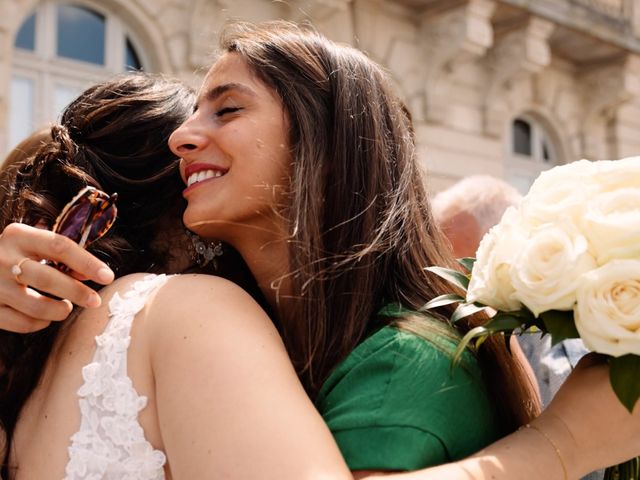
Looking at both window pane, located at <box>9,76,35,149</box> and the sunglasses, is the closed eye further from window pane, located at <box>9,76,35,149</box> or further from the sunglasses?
window pane, located at <box>9,76,35,149</box>

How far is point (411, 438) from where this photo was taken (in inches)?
52.7

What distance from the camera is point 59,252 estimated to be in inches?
54.7

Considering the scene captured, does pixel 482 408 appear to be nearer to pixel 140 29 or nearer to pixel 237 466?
pixel 237 466

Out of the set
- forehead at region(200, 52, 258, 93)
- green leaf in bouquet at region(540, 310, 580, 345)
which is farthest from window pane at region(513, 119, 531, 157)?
green leaf in bouquet at region(540, 310, 580, 345)

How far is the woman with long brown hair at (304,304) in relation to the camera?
1.27m

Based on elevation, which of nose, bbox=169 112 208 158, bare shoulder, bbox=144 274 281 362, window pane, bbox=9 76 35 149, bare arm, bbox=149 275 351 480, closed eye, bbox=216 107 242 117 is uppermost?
closed eye, bbox=216 107 242 117

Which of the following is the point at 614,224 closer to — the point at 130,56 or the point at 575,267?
the point at 575,267

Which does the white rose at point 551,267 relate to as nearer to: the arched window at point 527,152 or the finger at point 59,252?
the finger at point 59,252

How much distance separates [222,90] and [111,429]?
0.81 m

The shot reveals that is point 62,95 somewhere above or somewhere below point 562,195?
below

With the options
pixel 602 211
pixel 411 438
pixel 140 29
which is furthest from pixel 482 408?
pixel 140 29

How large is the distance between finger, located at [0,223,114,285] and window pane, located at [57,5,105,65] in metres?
6.78

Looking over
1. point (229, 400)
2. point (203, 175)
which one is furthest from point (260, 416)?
point (203, 175)

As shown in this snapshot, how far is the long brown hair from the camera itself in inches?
63.2
